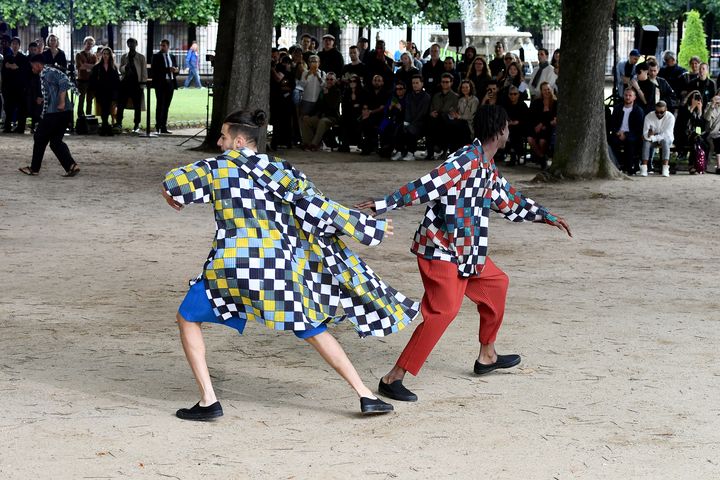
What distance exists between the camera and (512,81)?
21625mm

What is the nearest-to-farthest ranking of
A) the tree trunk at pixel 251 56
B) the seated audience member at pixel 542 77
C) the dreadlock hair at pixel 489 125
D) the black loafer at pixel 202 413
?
the black loafer at pixel 202 413, the dreadlock hair at pixel 489 125, the tree trunk at pixel 251 56, the seated audience member at pixel 542 77

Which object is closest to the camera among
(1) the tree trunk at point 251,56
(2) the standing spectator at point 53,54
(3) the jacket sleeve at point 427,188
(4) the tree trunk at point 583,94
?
(3) the jacket sleeve at point 427,188

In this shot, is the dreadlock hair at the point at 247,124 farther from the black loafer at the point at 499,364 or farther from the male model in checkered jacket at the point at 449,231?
the black loafer at the point at 499,364

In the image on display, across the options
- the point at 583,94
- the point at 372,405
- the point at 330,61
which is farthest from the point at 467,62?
the point at 372,405

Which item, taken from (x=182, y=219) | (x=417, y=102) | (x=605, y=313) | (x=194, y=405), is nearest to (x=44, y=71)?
(x=182, y=219)

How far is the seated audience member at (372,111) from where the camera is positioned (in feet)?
73.9

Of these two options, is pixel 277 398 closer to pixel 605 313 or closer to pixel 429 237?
pixel 429 237

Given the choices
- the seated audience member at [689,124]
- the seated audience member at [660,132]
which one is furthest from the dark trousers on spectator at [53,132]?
the seated audience member at [689,124]

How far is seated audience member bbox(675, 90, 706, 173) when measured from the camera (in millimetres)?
20234

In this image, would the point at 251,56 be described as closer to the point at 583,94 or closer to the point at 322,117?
the point at 322,117

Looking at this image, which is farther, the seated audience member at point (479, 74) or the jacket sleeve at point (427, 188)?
the seated audience member at point (479, 74)

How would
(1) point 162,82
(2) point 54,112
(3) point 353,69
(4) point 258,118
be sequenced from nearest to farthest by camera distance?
(4) point 258,118
(2) point 54,112
(3) point 353,69
(1) point 162,82

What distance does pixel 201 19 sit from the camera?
4841 cm

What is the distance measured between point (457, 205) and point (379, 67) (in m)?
16.7
